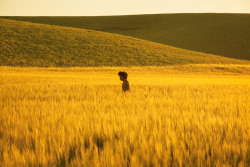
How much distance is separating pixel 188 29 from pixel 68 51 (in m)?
53.7

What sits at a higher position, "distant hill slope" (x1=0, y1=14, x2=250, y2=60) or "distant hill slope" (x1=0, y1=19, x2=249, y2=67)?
"distant hill slope" (x1=0, y1=14, x2=250, y2=60)

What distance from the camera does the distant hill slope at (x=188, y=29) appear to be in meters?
62.4

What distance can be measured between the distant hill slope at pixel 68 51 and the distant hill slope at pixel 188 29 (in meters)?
20.3

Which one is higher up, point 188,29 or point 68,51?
point 188,29

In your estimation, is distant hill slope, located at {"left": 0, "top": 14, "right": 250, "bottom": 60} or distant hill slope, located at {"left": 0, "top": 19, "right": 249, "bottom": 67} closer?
distant hill slope, located at {"left": 0, "top": 19, "right": 249, "bottom": 67}

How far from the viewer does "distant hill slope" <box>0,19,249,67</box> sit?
34.8 meters

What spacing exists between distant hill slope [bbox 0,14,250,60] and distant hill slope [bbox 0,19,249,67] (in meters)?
20.3

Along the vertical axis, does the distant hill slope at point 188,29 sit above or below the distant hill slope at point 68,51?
above

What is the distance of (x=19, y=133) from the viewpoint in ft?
7.43

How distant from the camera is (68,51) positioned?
4028cm

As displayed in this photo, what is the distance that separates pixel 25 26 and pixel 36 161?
57598 millimetres

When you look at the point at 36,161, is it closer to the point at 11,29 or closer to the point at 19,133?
the point at 19,133

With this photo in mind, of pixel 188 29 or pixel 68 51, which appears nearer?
pixel 68 51

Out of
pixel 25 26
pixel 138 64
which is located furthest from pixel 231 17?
pixel 25 26
